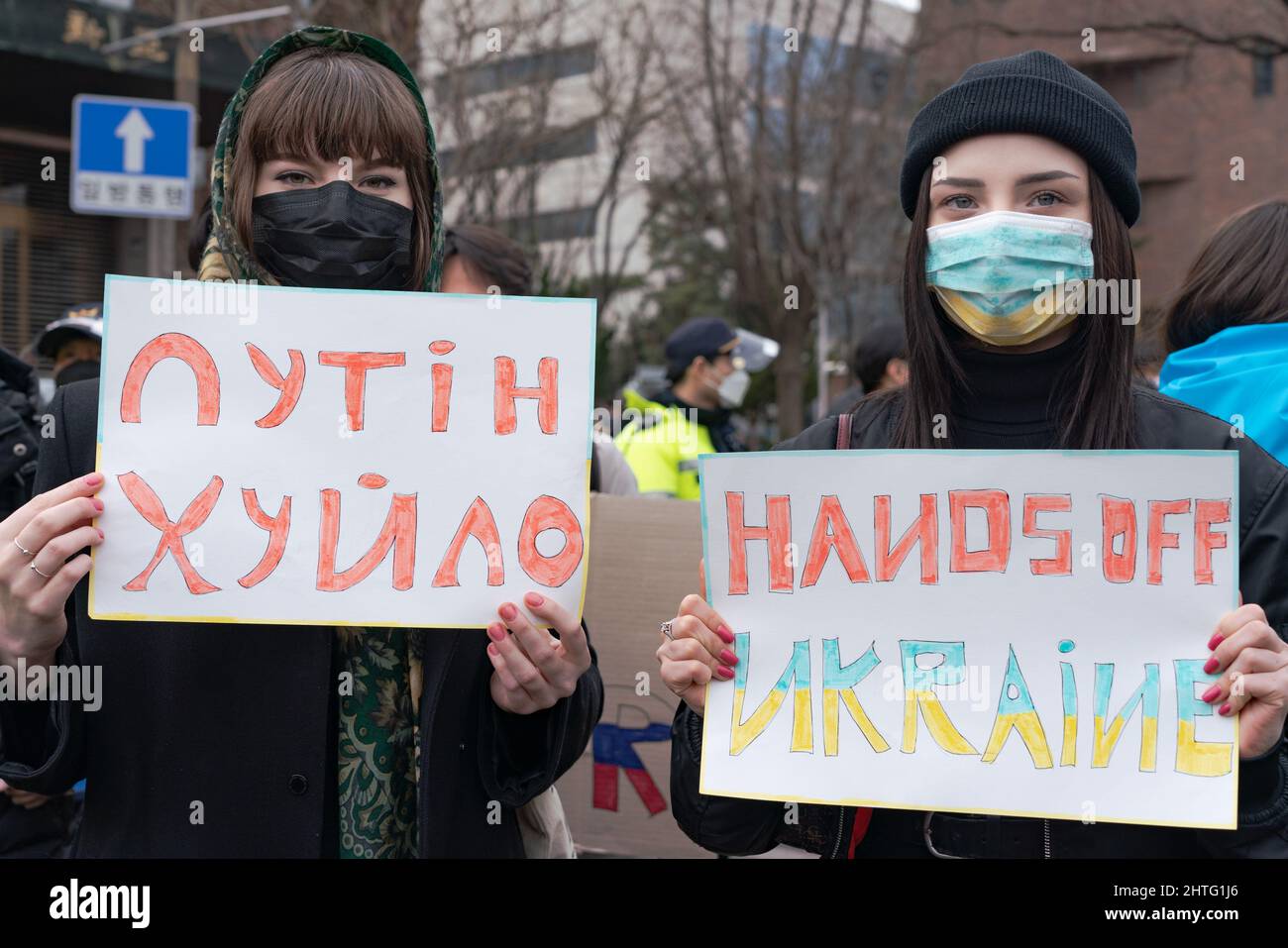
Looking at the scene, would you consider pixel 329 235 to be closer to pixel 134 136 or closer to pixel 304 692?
pixel 304 692

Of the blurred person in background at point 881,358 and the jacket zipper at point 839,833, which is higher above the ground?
the blurred person in background at point 881,358

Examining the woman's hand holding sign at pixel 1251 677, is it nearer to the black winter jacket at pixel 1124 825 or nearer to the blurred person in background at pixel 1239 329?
the black winter jacket at pixel 1124 825

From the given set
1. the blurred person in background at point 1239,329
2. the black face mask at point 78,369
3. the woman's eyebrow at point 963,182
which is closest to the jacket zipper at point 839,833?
the woman's eyebrow at point 963,182

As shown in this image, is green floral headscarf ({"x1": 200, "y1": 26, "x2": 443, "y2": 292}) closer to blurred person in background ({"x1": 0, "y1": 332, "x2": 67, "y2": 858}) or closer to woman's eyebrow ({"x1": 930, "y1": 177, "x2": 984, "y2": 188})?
woman's eyebrow ({"x1": 930, "y1": 177, "x2": 984, "y2": 188})

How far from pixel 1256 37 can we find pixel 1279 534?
33.0 ft

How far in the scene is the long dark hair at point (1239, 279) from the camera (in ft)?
9.17

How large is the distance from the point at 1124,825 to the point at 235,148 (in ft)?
5.98

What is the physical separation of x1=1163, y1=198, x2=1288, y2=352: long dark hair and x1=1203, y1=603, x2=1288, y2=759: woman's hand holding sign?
3.97ft

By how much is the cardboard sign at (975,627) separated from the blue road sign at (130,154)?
22.9 ft

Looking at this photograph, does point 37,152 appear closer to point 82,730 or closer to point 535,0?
point 535,0

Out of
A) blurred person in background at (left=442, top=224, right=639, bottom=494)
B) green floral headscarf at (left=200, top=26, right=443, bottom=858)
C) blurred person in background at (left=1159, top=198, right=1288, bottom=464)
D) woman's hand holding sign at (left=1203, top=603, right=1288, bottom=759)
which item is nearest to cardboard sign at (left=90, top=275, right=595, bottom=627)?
green floral headscarf at (left=200, top=26, right=443, bottom=858)

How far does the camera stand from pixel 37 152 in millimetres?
15961

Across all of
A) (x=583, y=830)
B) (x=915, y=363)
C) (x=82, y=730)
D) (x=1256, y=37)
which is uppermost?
(x=1256, y=37)

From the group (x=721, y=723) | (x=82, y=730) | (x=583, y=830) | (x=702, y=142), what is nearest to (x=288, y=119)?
(x=82, y=730)
